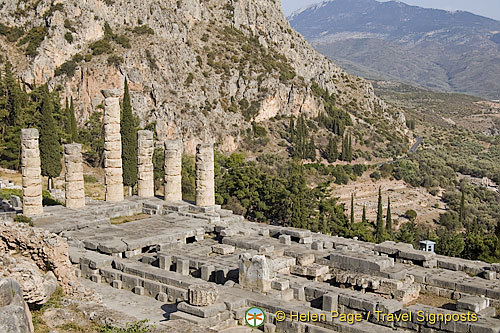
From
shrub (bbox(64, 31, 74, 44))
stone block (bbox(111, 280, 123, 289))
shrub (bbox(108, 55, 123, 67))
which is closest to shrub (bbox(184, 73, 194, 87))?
shrub (bbox(108, 55, 123, 67))

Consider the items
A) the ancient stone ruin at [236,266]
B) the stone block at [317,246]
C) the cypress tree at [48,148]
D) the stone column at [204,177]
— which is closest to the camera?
the ancient stone ruin at [236,266]

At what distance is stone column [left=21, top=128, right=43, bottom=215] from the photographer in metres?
25.2

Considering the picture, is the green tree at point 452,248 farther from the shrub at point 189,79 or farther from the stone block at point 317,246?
the shrub at point 189,79

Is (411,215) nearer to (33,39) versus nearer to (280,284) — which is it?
(280,284)

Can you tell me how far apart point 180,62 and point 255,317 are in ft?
219

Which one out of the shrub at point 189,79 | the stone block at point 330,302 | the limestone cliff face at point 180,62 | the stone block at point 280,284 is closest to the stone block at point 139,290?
the stone block at point 280,284

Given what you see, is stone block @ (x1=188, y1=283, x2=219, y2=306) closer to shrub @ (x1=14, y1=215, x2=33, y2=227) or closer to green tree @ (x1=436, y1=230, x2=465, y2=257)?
shrub @ (x1=14, y1=215, x2=33, y2=227)

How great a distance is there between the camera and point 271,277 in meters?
17.1

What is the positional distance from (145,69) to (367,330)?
212 feet

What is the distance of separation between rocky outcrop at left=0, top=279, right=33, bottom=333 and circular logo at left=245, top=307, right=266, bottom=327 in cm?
558

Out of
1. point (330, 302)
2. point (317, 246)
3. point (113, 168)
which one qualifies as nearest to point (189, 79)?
point (113, 168)

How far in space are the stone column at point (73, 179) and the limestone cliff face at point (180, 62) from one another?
141ft

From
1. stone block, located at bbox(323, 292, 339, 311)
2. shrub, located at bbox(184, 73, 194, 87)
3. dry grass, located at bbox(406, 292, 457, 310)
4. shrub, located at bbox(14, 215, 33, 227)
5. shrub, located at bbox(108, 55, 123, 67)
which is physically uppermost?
shrub, located at bbox(108, 55, 123, 67)

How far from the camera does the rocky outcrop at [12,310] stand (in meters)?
9.86
